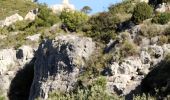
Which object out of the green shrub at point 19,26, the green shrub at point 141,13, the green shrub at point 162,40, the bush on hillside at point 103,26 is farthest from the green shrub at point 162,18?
the green shrub at point 19,26

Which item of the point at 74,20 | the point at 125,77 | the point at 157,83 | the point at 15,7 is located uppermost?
the point at 15,7

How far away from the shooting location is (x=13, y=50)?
187 ft

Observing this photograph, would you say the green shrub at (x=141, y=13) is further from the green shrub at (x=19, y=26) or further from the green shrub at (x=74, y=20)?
the green shrub at (x=19, y=26)

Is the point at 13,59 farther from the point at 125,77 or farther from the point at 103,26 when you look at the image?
the point at 125,77

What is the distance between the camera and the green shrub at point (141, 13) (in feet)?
151

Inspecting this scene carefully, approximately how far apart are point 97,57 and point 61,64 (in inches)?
125

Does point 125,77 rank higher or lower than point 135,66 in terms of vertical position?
lower

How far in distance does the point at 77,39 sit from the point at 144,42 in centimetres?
630

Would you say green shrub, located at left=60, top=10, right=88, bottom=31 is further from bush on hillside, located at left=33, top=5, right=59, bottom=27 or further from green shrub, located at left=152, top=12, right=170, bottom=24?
green shrub, located at left=152, top=12, right=170, bottom=24

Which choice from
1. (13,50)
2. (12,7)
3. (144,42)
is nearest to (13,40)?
(13,50)

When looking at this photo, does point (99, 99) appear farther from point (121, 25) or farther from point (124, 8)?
point (124, 8)

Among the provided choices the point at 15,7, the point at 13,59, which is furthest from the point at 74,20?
the point at 15,7

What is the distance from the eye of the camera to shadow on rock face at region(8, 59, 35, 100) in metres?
54.1

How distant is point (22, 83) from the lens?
55.4 m
